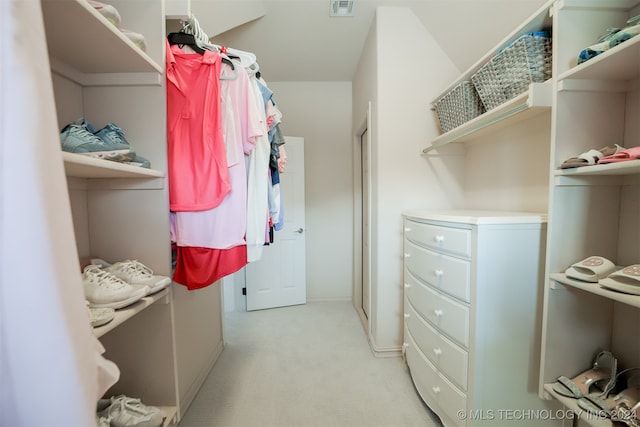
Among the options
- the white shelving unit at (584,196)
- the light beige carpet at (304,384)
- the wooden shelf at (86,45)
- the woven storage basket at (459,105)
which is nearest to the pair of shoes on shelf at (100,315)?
the wooden shelf at (86,45)

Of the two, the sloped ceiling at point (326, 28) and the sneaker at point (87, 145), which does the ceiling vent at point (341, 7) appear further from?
the sneaker at point (87, 145)

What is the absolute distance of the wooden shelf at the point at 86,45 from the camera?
671mm

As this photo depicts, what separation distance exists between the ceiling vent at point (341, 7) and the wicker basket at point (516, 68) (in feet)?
3.60

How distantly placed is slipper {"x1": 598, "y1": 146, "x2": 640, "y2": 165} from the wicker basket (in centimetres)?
45

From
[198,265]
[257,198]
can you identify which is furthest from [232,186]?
[198,265]

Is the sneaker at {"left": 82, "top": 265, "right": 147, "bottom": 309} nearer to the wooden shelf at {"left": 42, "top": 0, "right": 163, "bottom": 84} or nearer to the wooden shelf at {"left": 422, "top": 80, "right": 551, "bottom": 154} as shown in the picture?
the wooden shelf at {"left": 42, "top": 0, "right": 163, "bottom": 84}

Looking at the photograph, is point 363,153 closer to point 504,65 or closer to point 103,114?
point 504,65

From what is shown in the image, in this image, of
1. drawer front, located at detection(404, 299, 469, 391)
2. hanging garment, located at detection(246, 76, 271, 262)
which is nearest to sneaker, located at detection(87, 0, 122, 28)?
hanging garment, located at detection(246, 76, 271, 262)

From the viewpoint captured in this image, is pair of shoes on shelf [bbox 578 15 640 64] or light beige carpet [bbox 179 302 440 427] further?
light beige carpet [bbox 179 302 440 427]

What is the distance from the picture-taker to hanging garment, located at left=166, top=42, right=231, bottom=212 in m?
1.05

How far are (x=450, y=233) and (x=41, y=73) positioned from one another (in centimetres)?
133

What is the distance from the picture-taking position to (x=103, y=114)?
1.01m

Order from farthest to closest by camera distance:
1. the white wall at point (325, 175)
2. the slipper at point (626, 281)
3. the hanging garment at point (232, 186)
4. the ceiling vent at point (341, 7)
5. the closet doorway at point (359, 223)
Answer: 1. the white wall at point (325, 175)
2. the closet doorway at point (359, 223)
3. the ceiling vent at point (341, 7)
4. the hanging garment at point (232, 186)
5. the slipper at point (626, 281)

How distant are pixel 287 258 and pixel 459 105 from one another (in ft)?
7.17
